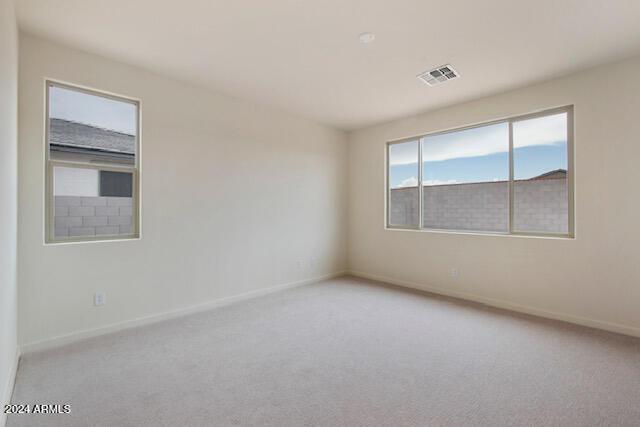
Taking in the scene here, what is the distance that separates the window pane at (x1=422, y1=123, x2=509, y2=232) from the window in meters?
3.88

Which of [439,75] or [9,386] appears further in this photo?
[439,75]

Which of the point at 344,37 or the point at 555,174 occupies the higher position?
the point at 344,37

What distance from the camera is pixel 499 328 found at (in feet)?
10.0

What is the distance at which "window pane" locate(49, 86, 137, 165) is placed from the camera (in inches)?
107

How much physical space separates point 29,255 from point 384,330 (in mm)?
3204

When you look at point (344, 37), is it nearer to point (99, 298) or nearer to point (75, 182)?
point (75, 182)

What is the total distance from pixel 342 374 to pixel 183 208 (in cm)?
244

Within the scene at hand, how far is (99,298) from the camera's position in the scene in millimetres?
2867

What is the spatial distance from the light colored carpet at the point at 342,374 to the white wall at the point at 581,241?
32 cm

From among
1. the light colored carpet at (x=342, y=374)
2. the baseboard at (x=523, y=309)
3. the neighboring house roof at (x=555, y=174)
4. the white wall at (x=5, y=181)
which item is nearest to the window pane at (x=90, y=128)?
the white wall at (x=5, y=181)

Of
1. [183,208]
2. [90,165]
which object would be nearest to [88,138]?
[90,165]

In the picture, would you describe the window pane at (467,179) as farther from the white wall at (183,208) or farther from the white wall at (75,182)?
the white wall at (75,182)

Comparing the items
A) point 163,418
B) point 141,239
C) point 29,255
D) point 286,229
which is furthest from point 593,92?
point 29,255

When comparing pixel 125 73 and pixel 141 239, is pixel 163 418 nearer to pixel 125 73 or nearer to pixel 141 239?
pixel 141 239
